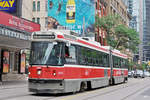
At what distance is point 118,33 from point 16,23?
27520mm

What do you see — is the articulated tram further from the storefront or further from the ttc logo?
the ttc logo

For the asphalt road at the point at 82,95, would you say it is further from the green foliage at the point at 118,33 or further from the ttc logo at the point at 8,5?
the green foliage at the point at 118,33

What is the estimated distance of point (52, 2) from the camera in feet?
190

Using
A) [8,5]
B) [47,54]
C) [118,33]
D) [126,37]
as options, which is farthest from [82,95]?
[126,37]

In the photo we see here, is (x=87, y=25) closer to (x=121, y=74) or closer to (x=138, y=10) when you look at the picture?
(x=121, y=74)

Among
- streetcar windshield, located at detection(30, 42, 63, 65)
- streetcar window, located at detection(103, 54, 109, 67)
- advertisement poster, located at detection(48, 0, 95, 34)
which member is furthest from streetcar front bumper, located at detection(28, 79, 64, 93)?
advertisement poster, located at detection(48, 0, 95, 34)

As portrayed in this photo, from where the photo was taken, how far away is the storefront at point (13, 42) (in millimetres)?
24928

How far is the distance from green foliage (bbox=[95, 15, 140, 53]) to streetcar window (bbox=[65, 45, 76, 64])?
3513cm

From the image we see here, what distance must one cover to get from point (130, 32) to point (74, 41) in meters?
35.0

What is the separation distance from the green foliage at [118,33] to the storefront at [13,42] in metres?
20.7

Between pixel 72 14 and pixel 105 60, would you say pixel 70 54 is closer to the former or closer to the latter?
pixel 105 60

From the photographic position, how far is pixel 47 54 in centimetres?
1525

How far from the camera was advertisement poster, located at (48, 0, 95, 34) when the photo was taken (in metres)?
52.4

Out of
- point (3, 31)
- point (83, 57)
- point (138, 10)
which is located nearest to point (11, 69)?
point (3, 31)
